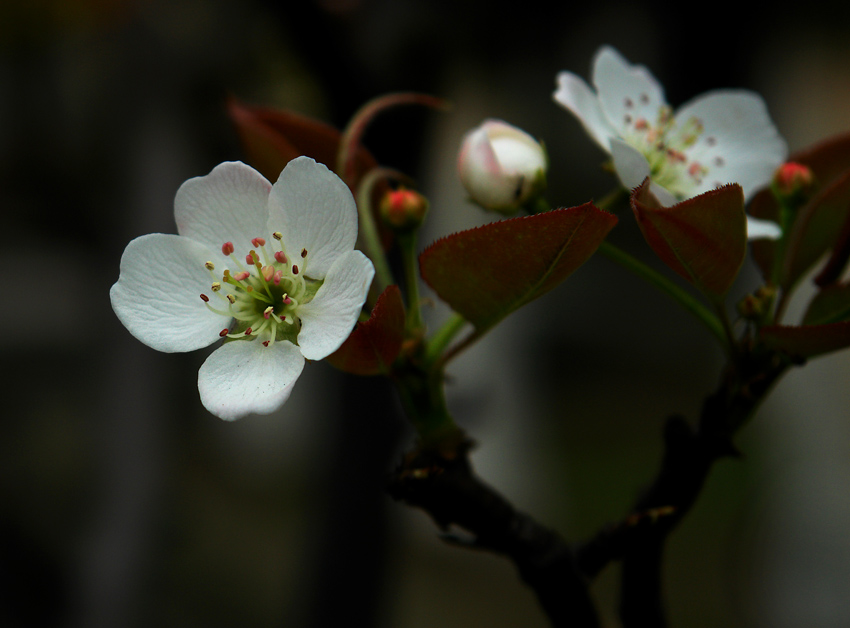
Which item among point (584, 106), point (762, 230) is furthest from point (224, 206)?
point (762, 230)

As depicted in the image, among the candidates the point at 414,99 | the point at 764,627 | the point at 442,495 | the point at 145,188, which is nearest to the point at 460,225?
the point at 145,188

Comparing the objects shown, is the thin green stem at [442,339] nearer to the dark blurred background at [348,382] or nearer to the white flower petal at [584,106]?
the white flower petal at [584,106]

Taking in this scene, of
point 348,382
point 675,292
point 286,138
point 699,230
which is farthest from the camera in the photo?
point 348,382

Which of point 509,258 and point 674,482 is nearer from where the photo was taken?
point 509,258

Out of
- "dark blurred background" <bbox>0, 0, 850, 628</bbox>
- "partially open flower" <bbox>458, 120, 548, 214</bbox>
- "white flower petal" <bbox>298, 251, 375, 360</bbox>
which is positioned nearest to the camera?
"white flower petal" <bbox>298, 251, 375, 360</bbox>

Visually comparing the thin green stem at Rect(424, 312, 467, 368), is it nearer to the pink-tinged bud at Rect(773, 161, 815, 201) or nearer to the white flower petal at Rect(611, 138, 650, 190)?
the white flower petal at Rect(611, 138, 650, 190)

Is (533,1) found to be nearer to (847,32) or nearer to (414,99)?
(847,32)

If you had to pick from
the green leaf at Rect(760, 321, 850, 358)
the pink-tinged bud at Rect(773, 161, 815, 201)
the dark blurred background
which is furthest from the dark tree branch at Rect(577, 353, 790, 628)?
the dark blurred background

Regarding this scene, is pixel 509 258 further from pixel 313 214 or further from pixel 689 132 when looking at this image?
pixel 689 132
